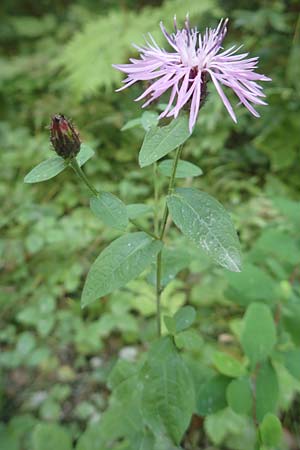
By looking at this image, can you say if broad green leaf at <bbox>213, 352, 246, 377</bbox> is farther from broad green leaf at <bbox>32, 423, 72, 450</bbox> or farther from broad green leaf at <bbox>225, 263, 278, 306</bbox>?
broad green leaf at <bbox>32, 423, 72, 450</bbox>

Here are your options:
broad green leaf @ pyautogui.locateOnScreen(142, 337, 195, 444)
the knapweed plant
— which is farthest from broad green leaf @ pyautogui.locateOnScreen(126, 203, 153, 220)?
broad green leaf @ pyautogui.locateOnScreen(142, 337, 195, 444)

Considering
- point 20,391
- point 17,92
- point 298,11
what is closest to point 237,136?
point 298,11

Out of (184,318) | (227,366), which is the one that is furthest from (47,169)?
(227,366)

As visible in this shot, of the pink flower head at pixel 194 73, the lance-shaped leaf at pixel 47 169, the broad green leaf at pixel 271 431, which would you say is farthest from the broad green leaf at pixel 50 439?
the pink flower head at pixel 194 73

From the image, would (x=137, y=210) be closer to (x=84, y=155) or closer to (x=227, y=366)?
(x=84, y=155)

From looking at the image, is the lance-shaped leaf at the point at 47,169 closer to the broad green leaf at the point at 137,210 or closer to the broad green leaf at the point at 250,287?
the broad green leaf at the point at 137,210

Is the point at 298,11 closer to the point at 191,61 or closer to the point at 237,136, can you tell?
the point at 237,136
